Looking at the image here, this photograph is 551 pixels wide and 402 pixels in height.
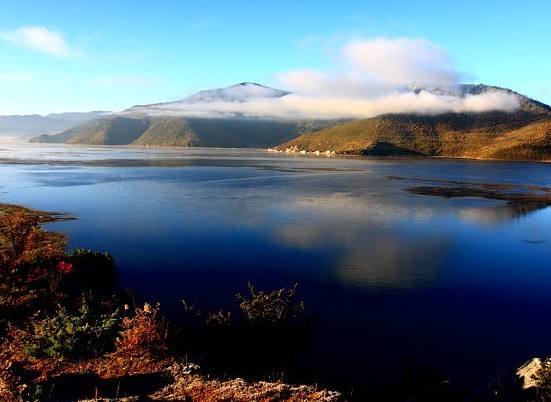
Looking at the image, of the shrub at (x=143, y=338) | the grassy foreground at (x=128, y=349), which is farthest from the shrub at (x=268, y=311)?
the shrub at (x=143, y=338)

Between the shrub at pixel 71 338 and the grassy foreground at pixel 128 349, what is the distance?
0.03 m

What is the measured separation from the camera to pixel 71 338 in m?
16.1

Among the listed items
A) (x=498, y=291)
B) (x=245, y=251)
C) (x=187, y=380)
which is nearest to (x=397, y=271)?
(x=498, y=291)

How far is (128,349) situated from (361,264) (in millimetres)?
21544

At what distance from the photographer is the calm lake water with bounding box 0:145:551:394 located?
21.0m

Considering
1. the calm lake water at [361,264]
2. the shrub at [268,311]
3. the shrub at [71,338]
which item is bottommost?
the calm lake water at [361,264]

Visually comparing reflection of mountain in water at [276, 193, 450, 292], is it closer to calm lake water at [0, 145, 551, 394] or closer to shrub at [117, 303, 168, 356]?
calm lake water at [0, 145, 551, 394]

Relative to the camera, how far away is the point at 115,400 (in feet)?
39.5

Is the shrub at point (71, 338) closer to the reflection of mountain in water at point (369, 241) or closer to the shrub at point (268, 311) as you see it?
the shrub at point (268, 311)

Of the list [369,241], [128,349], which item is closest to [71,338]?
[128,349]

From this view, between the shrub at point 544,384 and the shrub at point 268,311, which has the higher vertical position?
the shrub at point 544,384

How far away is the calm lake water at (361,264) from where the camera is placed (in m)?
21.0

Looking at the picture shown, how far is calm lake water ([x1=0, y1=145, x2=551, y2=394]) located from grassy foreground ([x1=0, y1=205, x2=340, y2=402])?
2432mm

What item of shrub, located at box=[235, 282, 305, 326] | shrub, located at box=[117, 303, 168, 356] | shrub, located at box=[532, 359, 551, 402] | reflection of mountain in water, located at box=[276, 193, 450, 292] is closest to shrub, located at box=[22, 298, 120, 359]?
shrub, located at box=[117, 303, 168, 356]
